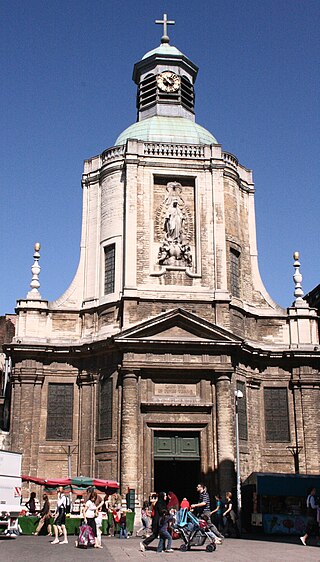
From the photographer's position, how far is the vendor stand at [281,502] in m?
25.6

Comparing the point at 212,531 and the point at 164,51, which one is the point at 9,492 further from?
the point at 164,51

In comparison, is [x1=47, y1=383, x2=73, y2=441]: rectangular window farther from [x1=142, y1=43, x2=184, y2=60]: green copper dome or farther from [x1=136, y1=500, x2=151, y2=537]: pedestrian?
[x1=142, y1=43, x2=184, y2=60]: green copper dome

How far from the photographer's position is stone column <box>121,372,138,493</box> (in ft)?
99.4

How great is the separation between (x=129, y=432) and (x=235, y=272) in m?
10.7

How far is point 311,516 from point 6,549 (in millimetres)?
9858

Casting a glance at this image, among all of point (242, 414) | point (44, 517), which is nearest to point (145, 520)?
point (44, 517)

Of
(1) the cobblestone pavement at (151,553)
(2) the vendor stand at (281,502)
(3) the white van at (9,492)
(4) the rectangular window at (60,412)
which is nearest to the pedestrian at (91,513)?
(1) the cobblestone pavement at (151,553)

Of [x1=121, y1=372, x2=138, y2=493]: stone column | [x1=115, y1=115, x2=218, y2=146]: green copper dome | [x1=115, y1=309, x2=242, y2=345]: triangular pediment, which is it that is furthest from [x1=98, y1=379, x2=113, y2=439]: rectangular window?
[x1=115, y1=115, x2=218, y2=146]: green copper dome

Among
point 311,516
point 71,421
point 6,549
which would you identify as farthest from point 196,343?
point 6,549

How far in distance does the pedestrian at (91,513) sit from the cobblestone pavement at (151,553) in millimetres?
584

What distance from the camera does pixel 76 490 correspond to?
29.2m

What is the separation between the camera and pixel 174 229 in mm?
35719

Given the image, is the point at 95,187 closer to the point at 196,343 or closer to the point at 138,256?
the point at 138,256

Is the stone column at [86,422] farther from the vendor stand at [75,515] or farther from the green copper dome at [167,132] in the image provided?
the green copper dome at [167,132]
